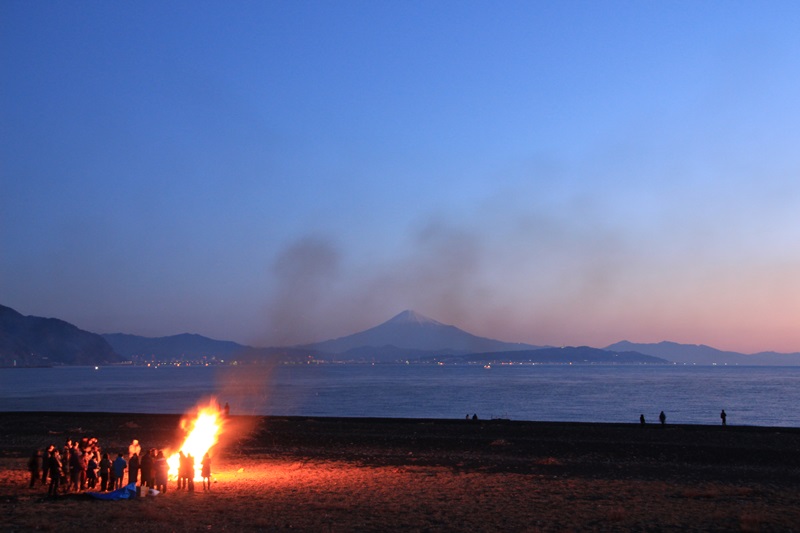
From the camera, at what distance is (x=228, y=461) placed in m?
22.3

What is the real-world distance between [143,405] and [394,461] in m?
50.7

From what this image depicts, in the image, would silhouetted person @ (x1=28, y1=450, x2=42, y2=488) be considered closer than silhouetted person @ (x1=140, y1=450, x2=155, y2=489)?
No

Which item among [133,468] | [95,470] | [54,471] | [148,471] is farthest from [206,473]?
[54,471]

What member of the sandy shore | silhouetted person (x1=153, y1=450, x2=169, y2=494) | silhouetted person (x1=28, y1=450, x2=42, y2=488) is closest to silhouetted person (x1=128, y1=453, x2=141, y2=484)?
silhouetted person (x1=153, y1=450, x2=169, y2=494)

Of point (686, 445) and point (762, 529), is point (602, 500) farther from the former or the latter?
point (686, 445)

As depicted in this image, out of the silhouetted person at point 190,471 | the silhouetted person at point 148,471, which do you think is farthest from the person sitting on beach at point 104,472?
the silhouetted person at point 190,471

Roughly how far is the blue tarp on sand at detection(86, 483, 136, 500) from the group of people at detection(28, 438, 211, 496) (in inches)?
13.9

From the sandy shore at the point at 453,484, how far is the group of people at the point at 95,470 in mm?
475

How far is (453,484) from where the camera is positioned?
18.1 meters

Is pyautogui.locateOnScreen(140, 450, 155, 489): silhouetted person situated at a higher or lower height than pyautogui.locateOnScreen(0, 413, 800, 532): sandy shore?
higher

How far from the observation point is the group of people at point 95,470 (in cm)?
1594

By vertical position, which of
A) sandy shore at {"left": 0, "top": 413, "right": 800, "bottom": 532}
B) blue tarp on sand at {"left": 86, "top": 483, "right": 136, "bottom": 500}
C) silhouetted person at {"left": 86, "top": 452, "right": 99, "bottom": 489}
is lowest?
sandy shore at {"left": 0, "top": 413, "right": 800, "bottom": 532}

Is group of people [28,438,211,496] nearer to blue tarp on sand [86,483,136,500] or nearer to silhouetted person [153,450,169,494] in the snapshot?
silhouetted person [153,450,169,494]

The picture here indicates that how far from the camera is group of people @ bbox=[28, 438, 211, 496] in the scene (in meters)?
15.9
